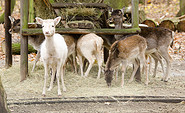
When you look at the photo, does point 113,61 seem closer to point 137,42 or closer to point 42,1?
point 137,42

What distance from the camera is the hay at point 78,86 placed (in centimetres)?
702

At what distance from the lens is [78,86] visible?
7.88 meters

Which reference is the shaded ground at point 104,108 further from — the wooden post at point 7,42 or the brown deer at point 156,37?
the wooden post at point 7,42

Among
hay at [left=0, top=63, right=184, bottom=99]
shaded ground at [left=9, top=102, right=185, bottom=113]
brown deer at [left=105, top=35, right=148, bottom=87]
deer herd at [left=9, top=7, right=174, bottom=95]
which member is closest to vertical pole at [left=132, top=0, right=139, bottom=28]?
deer herd at [left=9, top=7, right=174, bottom=95]

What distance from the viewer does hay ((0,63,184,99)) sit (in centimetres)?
702

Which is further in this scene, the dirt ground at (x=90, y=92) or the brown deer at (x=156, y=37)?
the brown deer at (x=156, y=37)

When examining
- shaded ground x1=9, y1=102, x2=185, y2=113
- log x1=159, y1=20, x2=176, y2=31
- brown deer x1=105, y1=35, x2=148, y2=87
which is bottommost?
shaded ground x1=9, y1=102, x2=185, y2=113

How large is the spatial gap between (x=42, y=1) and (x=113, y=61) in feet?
11.1

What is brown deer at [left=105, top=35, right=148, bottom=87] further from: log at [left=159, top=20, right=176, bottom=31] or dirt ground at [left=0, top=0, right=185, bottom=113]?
log at [left=159, top=20, right=176, bottom=31]

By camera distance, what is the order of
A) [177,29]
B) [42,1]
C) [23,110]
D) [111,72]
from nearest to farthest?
[23,110]
[111,72]
[42,1]
[177,29]

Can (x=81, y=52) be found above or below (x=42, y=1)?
below

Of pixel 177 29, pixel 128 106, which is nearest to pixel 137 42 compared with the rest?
pixel 128 106

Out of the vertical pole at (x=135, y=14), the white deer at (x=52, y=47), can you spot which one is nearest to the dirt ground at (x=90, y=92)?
the white deer at (x=52, y=47)

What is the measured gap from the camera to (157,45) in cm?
912
